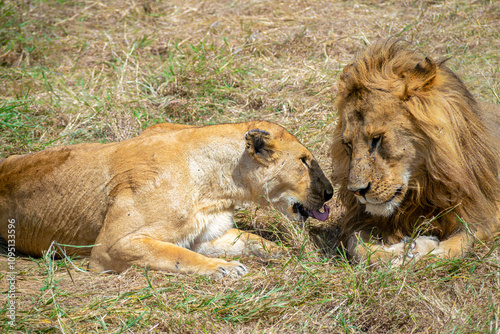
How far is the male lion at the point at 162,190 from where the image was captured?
3557 mm

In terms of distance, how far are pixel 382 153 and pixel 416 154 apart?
0.18 metres

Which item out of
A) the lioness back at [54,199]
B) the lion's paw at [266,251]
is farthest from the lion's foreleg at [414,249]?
the lioness back at [54,199]

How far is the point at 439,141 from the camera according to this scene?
3.06 metres

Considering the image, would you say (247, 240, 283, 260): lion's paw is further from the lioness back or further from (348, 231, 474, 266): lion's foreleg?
the lioness back

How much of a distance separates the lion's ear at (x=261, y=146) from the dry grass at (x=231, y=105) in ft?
1.52

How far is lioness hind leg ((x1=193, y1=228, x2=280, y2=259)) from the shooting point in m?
3.85

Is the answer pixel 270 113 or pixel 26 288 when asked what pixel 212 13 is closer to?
pixel 270 113

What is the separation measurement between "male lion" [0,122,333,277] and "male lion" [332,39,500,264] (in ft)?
1.83

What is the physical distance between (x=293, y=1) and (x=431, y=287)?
5659mm

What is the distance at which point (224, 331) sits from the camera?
9.34 feet

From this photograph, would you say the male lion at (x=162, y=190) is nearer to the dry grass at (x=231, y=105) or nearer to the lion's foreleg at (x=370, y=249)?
the dry grass at (x=231, y=105)

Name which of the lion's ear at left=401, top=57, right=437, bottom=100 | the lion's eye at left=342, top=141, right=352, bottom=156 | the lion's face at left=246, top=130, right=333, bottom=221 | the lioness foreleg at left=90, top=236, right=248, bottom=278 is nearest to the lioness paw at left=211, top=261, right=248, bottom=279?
the lioness foreleg at left=90, top=236, right=248, bottom=278

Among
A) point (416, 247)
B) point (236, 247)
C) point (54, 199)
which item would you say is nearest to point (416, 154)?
point (416, 247)

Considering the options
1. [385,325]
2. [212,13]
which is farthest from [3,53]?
[385,325]
